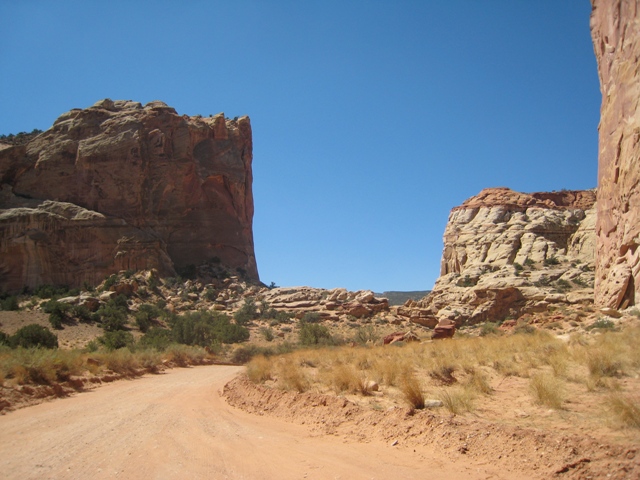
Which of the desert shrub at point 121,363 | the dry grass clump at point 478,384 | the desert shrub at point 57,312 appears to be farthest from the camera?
the desert shrub at point 57,312

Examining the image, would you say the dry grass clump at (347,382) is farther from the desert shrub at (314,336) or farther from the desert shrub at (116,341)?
the desert shrub at (116,341)

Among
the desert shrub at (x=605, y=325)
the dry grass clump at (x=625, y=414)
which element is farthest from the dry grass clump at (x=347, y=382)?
the desert shrub at (x=605, y=325)

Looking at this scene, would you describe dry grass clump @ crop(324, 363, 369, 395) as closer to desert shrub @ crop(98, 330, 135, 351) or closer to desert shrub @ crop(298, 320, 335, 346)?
desert shrub @ crop(298, 320, 335, 346)

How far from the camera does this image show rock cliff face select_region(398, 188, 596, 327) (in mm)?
34531

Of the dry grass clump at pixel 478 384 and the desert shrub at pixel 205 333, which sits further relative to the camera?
the desert shrub at pixel 205 333

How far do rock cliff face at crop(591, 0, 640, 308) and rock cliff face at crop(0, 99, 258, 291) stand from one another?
41586mm

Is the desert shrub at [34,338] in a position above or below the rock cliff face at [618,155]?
below

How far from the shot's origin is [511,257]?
145 feet

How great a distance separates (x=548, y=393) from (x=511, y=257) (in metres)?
39.2

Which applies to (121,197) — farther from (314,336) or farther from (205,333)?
(314,336)

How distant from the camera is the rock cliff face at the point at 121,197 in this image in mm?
50719

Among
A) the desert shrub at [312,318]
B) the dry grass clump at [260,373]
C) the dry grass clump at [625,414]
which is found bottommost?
the desert shrub at [312,318]

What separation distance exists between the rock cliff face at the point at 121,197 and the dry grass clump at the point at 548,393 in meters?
47.8

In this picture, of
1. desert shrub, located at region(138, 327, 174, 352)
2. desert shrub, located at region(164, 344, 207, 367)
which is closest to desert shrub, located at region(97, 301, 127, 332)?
desert shrub, located at region(138, 327, 174, 352)
